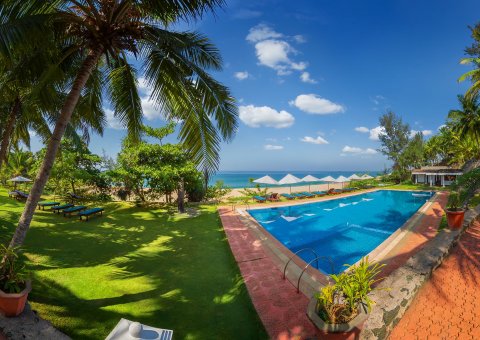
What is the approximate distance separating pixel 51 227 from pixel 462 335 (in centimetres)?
1339

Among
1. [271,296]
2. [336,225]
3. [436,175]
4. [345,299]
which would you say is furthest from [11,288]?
[436,175]

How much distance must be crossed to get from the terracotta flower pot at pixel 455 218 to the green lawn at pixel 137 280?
766cm

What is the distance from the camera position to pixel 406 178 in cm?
3822

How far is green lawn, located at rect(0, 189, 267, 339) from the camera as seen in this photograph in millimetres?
4402

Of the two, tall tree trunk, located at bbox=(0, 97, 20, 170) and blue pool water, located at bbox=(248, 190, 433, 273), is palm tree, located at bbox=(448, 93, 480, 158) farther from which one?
tall tree trunk, located at bbox=(0, 97, 20, 170)

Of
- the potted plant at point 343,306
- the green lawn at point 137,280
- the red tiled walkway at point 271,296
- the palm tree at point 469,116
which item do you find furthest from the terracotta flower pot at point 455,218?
the palm tree at point 469,116

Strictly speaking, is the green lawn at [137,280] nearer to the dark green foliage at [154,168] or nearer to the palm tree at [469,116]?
the dark green foliage at [154,168]

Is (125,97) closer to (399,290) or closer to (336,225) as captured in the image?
(399,290)

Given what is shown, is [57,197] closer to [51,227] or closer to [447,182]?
[51,227]

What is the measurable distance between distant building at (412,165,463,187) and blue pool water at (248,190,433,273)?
63.0ft

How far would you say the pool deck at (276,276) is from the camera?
4277mm

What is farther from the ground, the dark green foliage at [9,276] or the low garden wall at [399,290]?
the dark green foliage at [9,276]

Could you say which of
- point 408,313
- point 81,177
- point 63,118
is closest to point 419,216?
point 408,313

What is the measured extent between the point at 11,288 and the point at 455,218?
39.2ft
